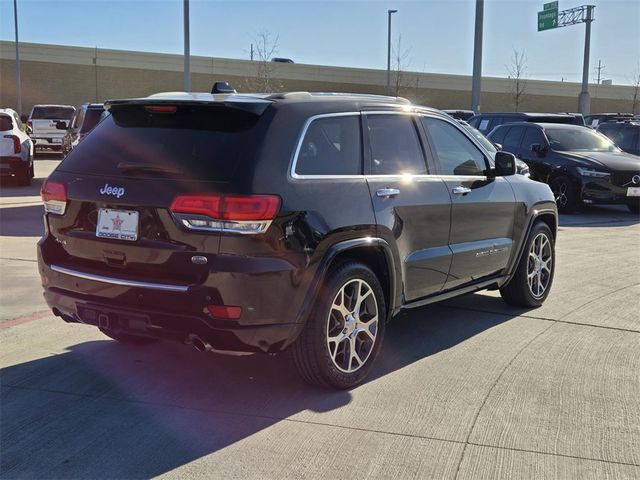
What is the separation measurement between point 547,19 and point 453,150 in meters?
37.8

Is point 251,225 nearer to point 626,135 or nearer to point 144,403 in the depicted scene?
point 144,403

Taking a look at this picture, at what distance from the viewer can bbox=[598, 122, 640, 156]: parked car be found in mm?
17422

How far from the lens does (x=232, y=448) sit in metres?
3.65

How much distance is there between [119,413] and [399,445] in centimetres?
161

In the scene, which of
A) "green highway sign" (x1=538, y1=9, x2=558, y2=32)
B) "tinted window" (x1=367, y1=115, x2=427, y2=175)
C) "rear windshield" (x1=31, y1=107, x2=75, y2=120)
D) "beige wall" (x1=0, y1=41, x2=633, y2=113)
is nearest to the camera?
"tinted window" (x1=367, y1=115, x2=427, y2=175)

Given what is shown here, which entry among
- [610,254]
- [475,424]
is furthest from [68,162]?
[610,254]

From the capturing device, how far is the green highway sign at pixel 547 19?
3897 centimetres

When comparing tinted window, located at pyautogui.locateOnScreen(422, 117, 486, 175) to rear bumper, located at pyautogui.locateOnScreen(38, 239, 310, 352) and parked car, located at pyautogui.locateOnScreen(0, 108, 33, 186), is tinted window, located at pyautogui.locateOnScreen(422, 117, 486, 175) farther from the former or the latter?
parked car, located at pyautogui.locateOnScreen(0, 108, 33, 186)

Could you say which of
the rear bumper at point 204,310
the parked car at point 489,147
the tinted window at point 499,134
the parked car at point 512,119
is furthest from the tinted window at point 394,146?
the parked car at point 512,119

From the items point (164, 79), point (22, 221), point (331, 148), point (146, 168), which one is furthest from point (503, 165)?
point (164, 79)

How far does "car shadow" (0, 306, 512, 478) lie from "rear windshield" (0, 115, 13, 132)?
12505 mm

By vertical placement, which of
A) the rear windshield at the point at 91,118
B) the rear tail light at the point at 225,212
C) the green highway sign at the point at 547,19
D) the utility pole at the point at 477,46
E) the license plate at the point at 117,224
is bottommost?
the license plate at the point at 117,224

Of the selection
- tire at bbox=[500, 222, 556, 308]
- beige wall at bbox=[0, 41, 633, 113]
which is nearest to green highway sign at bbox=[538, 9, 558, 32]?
beige wall at bbox=[0, 41, 633, 113]

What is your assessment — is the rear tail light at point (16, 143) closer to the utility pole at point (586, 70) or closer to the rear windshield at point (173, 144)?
the rear windshield at point (173, 144)
